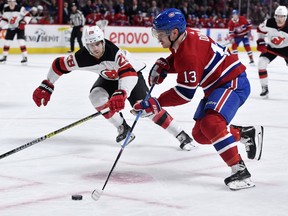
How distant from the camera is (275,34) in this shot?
8695 mm

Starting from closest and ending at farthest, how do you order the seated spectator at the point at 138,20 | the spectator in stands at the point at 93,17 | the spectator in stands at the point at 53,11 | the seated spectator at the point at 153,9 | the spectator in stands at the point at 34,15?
the spectator in stands at the point at 34,15 < the spectator in stands at the point at 53,11 < the spectator in stands at the point at 93,17 < the seated spectator at the point at 138,20 < the seated spectator at the point at 153,9

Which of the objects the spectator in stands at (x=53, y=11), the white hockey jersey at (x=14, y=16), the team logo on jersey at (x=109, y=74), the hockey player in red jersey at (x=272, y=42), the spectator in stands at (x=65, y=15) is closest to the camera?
the team logo on jersey at (x=109, y=74)

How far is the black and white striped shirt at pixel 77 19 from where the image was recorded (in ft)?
52.1

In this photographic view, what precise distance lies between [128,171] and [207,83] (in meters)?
0.77

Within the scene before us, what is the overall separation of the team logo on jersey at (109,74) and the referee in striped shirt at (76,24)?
10585 mm

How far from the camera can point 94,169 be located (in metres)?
4.42

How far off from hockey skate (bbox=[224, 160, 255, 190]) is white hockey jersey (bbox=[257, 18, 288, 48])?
499 cm

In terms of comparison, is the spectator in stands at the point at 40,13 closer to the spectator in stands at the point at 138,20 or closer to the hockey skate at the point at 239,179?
the spectator in stands at the point at 138,20

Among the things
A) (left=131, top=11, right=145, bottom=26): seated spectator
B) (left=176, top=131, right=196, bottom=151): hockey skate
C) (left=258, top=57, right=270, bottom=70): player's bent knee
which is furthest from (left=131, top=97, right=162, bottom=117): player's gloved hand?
(left=131, top=11, right=145, bottom=26): seated spectator

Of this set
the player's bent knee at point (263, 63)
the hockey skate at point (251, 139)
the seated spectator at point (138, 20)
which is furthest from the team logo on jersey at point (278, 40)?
the seated spectator at point (138, 20)

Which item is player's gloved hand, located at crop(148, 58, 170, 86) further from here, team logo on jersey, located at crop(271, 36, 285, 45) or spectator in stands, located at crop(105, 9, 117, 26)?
spectator in stands, located at crop(105, 9, 117, 26)

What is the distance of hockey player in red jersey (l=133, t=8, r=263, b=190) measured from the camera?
151 inches

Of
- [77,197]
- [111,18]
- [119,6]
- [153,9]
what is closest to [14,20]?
[111,18]

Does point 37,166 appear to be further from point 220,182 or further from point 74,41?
point 74,41
